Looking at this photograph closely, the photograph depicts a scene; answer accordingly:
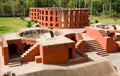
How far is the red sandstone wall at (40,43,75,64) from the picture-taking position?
1645cm

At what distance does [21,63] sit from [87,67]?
6432mm

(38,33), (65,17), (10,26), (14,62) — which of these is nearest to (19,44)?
(14,62)

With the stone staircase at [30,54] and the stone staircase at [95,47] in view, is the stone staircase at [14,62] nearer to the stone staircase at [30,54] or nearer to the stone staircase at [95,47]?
the stone staircase at [30,54]

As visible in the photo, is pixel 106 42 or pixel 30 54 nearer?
pixel 30 54

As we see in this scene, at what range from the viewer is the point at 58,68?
53.3 feet

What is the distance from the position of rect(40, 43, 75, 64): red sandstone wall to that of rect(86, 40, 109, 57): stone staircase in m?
5.87

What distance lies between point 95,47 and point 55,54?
7.80 meters

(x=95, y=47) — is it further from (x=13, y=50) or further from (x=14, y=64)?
(x=14, y=64)

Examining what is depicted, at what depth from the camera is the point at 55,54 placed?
16.8 m

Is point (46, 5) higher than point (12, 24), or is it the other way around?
point (46, 5)

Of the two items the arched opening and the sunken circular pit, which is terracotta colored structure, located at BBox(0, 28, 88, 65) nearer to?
the arched opening

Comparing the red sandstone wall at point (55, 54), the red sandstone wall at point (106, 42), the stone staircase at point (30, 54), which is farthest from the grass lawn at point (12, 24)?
the red sandstone wall at point (55, 54)

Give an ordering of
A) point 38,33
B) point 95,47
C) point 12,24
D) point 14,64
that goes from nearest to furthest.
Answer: point 14,64
point 95,47
point 38,33
point 12,24

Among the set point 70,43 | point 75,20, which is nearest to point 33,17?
point 75,20
